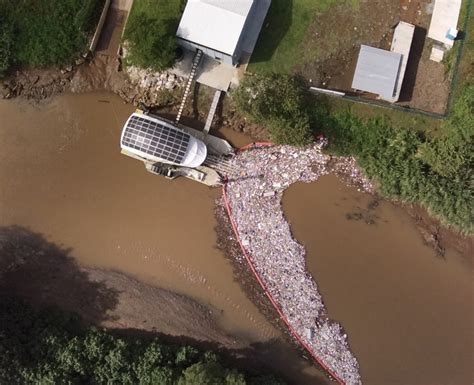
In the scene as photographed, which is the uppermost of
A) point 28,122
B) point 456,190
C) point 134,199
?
point 456,190

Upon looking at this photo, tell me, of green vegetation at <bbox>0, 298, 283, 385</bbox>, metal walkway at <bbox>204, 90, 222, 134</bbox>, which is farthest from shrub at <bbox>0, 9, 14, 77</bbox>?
green vegetation at <bbox>0, 298, 283, 385</bbox>

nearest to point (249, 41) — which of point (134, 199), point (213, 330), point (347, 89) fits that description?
point (347, 89)

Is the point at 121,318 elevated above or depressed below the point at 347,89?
below

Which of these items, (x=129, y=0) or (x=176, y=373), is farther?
(x=129, y=0)

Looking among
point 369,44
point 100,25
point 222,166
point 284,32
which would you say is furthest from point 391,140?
point 100,25

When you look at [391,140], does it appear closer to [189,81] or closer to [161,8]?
[189,81]

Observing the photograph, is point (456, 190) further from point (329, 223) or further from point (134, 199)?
point (134, 199)

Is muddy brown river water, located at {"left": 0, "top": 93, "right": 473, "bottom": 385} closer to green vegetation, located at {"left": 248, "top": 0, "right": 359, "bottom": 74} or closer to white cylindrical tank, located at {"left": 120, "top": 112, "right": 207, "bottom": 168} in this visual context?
white cylindrical tank, located at {"left": 120, "top": 112, "right": 207, "bottom": 168}
